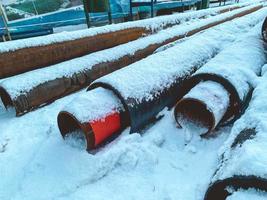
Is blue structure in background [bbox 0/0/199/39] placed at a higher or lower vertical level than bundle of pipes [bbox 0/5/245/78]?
lower

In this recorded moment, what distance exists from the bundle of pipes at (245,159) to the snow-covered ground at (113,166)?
0.33 metres

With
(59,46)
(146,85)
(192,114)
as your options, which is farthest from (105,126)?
(59,46)

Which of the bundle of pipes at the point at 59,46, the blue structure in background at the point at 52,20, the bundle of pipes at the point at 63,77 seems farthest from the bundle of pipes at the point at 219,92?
the blue structure in background at the point at 52,20

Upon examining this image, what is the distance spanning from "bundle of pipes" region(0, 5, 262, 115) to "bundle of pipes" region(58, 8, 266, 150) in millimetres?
624

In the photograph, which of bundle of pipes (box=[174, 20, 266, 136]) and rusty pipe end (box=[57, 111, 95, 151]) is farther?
bundle of pipes (box=[174, 20, 266, 136])

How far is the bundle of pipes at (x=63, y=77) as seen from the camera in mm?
2277

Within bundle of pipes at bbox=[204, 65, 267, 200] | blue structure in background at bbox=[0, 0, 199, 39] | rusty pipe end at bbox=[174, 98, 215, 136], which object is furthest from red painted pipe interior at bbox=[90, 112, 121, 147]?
blue structure in background at bbox=[0, 0, 199, 39]

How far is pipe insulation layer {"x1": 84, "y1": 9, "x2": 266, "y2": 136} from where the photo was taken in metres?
1.83

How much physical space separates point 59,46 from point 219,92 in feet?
6.16

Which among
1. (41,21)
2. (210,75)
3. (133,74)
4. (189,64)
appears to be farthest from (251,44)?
(41,21)

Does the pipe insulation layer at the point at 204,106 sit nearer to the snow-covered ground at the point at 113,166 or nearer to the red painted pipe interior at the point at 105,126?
the snow-covered ground at the point at 113,166

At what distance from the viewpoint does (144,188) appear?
5.13ft

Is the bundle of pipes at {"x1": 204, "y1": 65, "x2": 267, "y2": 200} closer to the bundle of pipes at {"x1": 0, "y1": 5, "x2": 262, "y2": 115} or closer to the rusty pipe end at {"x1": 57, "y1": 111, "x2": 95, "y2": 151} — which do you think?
the rusty pipe end at {"x1": 57, "y1": 111, "x2": 95, "y2": 151}

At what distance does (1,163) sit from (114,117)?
82cm
